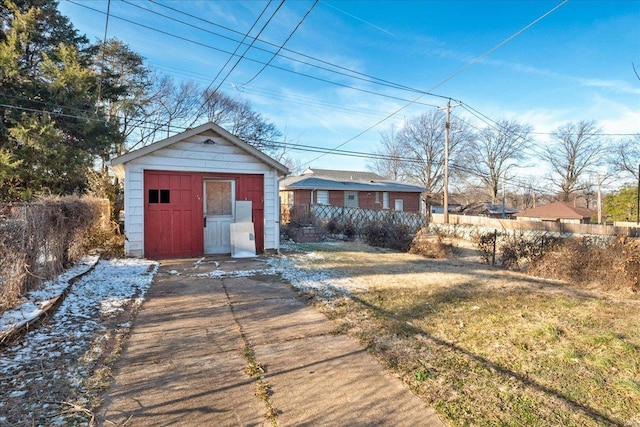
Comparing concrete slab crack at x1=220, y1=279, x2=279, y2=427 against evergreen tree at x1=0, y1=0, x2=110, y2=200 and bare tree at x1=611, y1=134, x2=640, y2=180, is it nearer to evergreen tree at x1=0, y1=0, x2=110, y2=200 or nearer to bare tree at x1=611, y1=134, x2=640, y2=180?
evergreen tree at x1=0, y1=0, x2=110, y2=200

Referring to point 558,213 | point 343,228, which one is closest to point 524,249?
point 343,228

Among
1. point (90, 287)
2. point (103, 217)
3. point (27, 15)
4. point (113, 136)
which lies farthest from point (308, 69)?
point (27, 15)

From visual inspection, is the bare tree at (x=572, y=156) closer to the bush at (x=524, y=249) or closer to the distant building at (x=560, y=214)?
the distant building at (x=560, y=214)

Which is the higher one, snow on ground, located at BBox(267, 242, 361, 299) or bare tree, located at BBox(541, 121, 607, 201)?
bare tree, located at BBox(541, 121, 607, 201)

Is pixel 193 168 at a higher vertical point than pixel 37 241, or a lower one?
higher

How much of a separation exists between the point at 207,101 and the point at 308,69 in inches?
504

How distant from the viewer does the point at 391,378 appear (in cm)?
262

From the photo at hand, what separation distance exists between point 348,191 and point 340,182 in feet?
2.94

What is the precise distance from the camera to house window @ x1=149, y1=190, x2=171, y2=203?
7.92 meters

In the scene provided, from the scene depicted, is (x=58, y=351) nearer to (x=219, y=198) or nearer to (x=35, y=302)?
(x=35, y=302)

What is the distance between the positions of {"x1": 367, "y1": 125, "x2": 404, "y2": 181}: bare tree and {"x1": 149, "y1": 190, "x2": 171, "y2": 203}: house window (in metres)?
30.1

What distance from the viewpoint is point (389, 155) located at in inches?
1470

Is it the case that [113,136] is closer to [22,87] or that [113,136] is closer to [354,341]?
[22,87]

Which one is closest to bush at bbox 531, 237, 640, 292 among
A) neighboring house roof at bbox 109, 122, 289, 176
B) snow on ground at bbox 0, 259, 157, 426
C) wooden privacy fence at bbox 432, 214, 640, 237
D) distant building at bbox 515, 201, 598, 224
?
wooden privacy fence at bbox 432, 214, 640, 237
